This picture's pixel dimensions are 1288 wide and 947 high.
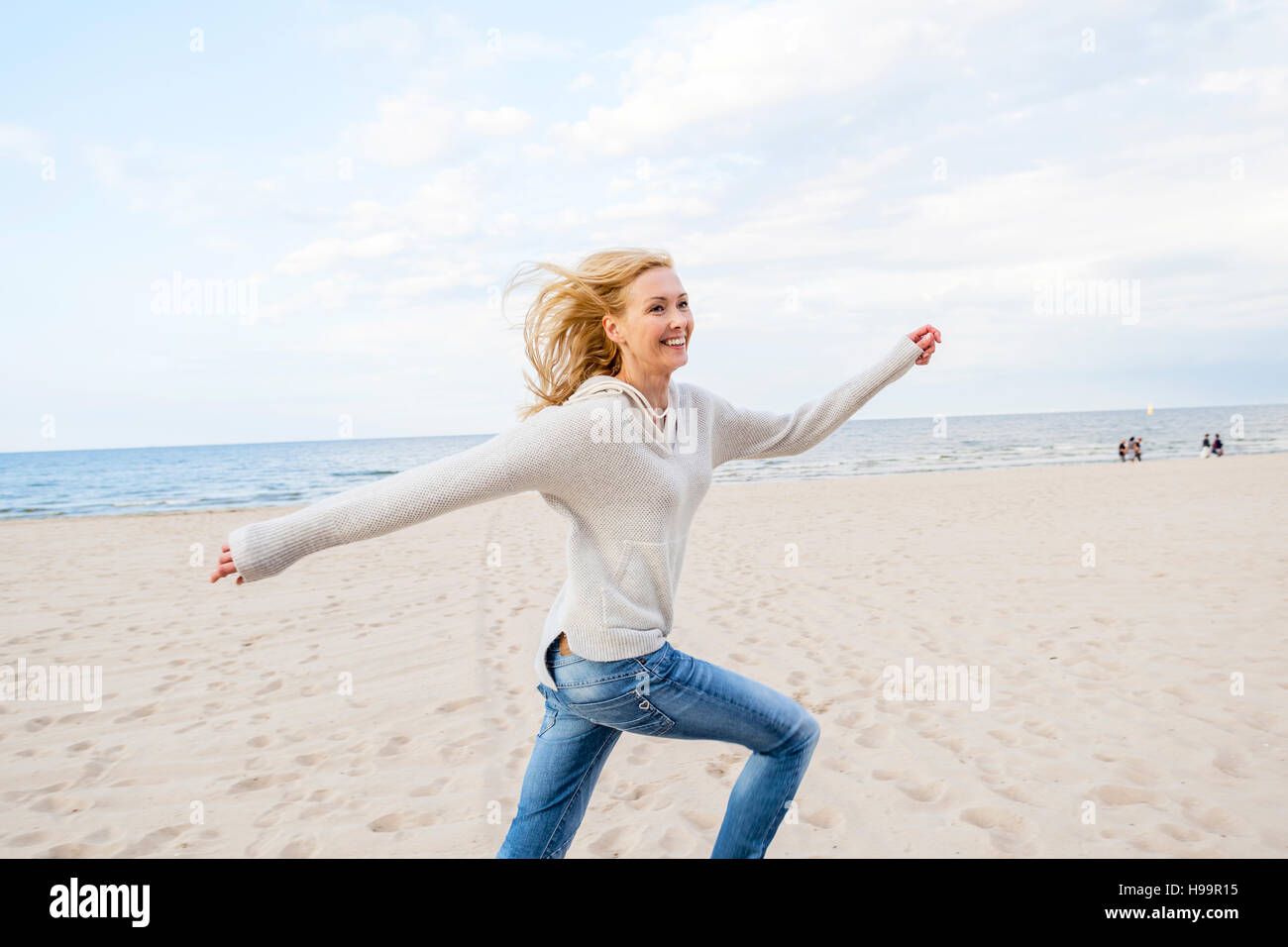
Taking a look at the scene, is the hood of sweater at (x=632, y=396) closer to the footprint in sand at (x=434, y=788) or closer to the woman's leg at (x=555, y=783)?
the woman's leg at (x=555, y=783)

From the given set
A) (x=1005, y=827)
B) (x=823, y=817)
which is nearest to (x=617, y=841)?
(x=823, y=817)

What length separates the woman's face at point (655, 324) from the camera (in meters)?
2.31

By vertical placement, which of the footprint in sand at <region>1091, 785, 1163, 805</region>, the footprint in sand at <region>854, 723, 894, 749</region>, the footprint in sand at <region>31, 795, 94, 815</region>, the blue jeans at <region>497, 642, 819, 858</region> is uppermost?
the blue jeans at <region>497, 642, 819, 858</region>

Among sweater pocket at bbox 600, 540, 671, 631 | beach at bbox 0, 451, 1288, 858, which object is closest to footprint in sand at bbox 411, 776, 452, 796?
beach at bbox 0, 451, 1288, 858

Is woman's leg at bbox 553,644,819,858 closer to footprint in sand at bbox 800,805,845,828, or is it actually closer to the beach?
the beach

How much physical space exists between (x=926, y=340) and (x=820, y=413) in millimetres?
480

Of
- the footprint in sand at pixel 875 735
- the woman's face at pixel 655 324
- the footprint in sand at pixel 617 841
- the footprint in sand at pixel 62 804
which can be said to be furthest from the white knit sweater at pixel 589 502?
the footprint in sand at pixel 62 804

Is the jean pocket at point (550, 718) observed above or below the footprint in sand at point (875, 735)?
above

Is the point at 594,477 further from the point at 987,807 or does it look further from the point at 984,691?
the point at 984,691

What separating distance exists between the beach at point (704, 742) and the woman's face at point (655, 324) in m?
2.31

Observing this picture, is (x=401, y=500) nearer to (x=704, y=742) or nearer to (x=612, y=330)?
(x=612, y=330)

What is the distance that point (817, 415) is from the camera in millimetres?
2811

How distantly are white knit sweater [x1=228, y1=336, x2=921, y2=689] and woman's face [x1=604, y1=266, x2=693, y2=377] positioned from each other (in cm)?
12

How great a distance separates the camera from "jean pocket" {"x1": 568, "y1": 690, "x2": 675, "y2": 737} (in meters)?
2.17
